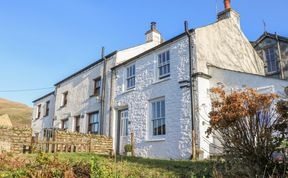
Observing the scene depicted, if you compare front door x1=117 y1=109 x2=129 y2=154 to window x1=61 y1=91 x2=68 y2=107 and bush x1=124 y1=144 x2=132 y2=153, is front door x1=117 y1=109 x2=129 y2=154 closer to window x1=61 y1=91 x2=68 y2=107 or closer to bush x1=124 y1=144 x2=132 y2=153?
bush x1=124 y1=144 x2=132 y2=153

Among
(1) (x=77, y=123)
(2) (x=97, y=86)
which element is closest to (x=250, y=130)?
(2) (x=97, y=86)

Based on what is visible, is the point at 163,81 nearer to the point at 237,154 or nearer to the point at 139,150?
the point at 139,150

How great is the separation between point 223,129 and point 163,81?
29.1 ft

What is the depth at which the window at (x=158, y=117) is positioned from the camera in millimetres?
14501

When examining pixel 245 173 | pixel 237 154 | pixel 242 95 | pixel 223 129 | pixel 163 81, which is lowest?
pixel 245 173

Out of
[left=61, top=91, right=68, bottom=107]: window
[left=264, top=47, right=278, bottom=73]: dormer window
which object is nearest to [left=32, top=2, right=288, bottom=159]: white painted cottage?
[left=264, top=47, right=278, bottom=73]: dormer window

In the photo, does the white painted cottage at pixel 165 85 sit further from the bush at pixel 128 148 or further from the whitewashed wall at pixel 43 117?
the whitewashed wall at pixel 43 117

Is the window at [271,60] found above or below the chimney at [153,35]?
below

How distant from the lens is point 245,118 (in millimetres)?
5941

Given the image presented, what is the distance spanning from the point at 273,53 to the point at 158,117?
9.97 meters

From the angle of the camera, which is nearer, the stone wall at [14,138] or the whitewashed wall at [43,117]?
the stone wall at [14,138]

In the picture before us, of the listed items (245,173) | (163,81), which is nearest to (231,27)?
(163,81)

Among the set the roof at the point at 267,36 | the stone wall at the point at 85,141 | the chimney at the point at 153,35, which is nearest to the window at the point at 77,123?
the stone wall at the point at 85,141

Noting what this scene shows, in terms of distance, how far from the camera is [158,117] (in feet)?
48.6
